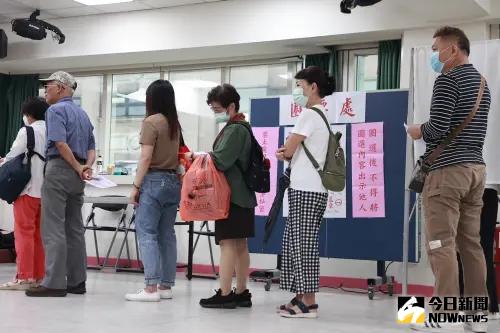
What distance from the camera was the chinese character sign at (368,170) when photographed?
5.14 metres

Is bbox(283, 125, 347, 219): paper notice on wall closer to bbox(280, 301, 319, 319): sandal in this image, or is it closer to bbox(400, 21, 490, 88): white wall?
bbox(400, 21, 490, 88): white wall

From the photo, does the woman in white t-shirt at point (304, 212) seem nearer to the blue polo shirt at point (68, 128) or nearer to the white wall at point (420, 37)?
the blue polo shirt at point (68, 128)

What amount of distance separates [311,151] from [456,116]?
2.57 ft

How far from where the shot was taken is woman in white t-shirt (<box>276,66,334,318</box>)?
3.40m

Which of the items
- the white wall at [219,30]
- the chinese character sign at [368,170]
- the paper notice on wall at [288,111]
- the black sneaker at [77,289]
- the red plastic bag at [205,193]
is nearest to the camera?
the red plastic bag at [205,193]

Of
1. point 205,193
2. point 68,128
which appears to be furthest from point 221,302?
point 68,128

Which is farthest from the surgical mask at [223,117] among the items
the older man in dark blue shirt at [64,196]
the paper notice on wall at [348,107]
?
the paper notice on wall at [348,107]

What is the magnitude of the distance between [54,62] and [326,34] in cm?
344

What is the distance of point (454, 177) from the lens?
9.65 feet

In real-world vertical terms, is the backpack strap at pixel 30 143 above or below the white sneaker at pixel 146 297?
above

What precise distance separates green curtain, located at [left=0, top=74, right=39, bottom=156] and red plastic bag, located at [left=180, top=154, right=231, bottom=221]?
510 centimetres

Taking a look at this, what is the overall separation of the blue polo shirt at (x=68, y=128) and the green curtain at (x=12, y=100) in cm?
428

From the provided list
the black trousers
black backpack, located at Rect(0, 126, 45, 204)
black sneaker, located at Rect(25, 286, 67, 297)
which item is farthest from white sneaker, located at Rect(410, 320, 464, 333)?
black backpack, located at Rect(0, 126, 45, 204)

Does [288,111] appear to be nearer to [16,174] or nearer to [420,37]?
[420,37]
